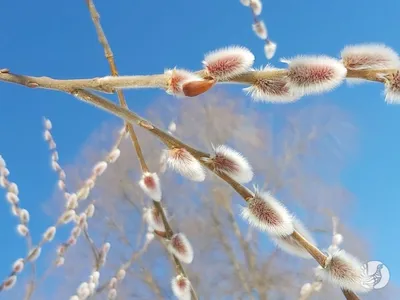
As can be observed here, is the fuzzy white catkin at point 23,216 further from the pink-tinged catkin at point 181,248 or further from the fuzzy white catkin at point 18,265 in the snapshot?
the pink-tinged catkin at point 181,248

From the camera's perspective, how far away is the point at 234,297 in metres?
2.94

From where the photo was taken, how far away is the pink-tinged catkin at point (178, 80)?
0.47 metres

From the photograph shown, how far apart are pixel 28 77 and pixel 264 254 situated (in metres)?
2.54

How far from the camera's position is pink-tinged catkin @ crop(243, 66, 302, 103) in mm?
490

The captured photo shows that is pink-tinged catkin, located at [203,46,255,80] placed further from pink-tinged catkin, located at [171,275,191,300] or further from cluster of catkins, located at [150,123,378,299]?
pink-tinged catkin, located at [171,275,191,300]

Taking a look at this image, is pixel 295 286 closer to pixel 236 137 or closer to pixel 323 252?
pixel 236 137

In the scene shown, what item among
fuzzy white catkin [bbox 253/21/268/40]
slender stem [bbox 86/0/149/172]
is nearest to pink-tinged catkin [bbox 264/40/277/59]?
fuzzy white catkin [bbox 253/21/268/40]

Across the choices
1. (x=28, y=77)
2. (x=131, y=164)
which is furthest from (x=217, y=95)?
(x=28, y=77)

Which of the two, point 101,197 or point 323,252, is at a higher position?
point 101,197

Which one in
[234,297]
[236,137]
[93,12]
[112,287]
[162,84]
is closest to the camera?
[162,84]

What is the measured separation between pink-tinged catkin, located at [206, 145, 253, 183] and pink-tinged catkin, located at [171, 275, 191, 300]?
270mm

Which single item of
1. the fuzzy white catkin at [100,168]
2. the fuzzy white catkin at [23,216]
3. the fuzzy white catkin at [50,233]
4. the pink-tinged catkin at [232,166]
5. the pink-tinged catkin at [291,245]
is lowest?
the pink-tinged catkin at [291,245]

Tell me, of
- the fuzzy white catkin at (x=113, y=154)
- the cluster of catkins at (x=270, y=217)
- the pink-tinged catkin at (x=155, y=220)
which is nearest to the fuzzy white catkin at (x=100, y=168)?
the fuzzy white catkin at (x=113, y=154)

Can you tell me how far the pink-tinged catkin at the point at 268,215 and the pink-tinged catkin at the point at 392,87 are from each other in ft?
0.51
